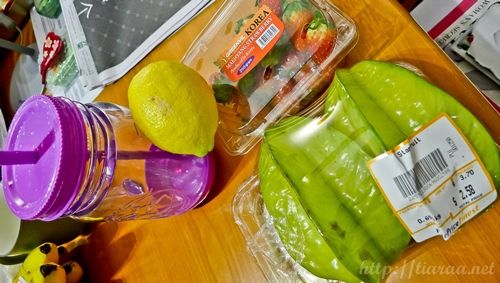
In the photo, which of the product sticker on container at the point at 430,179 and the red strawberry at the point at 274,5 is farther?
the red strawberry at the point at 274,5

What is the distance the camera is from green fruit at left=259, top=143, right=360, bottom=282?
442 millimetres

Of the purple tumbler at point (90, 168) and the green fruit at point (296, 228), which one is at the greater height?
the green fruit at point (296, 228)

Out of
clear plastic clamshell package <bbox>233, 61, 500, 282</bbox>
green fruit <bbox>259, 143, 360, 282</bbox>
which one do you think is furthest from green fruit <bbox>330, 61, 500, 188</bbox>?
green fruit <bbox>259, 143, 360, 282</bbox>

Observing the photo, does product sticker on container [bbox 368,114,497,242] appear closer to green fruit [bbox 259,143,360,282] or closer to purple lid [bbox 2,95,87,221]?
green fruit [bbox 259,143,360,282]

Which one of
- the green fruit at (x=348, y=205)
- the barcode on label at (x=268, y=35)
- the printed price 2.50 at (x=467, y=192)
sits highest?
the barcode on label at (x=268, y=35)

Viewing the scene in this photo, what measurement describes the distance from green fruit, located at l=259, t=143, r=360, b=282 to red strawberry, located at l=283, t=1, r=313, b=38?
5.9 inches

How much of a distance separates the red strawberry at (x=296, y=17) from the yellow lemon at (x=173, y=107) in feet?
0.42

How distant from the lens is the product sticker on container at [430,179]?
41 cm

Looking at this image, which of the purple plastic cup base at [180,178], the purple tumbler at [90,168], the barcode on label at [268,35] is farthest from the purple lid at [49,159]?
the barcode on label at [268,35]

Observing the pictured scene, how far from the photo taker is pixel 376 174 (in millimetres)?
422

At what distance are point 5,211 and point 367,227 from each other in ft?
1.98

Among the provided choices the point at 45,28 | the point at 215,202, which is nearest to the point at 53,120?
the point at 215,202

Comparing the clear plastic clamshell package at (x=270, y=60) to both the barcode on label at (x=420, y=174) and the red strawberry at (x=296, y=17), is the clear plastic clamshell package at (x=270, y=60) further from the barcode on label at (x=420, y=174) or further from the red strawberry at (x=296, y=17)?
the barcode on label at (x=420, y=174)

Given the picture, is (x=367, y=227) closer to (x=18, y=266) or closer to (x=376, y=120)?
(x=376, y=120)
